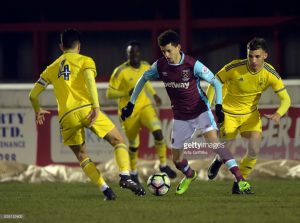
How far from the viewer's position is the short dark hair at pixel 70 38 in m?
13.9

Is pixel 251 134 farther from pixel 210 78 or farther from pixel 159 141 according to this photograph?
pixel 159 141

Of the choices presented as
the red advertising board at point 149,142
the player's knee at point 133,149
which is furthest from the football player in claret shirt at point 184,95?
the red advertising board at point 149,142

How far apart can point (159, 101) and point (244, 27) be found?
839cm

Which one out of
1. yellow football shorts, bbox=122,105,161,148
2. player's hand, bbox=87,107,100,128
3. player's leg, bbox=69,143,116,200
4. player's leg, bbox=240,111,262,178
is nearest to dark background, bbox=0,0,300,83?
yellow football shorts, bbox=122,105,161,148

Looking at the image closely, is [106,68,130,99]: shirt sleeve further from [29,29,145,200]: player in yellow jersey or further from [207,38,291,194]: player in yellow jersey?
[29,29,145,200]: player in yellow jersey

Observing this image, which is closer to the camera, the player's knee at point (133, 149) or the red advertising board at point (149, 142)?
the player's knee at point (133, 149)

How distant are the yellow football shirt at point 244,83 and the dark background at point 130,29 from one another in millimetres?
9668

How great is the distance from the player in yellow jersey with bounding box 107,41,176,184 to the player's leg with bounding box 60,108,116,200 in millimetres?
4053

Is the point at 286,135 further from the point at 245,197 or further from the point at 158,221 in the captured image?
the point at 158,221

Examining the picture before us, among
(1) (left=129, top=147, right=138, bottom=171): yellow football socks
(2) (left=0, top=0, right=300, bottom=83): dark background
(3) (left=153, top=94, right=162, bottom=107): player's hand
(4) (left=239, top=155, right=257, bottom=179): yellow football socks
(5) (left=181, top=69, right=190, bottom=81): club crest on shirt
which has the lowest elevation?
(4) (left=239, top=155, right=257, bottom=179): yellow football socks

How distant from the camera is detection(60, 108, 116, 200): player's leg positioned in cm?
1401

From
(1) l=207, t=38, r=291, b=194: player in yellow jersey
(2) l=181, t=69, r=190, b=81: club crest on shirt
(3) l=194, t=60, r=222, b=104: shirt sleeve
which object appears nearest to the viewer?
(3) l=194, t=60, r=222, b=104: shirt sleeve

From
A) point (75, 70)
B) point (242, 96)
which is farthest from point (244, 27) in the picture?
point (75, 70)

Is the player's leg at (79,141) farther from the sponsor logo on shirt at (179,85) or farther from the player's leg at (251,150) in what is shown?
the player's leg at (251,150)
